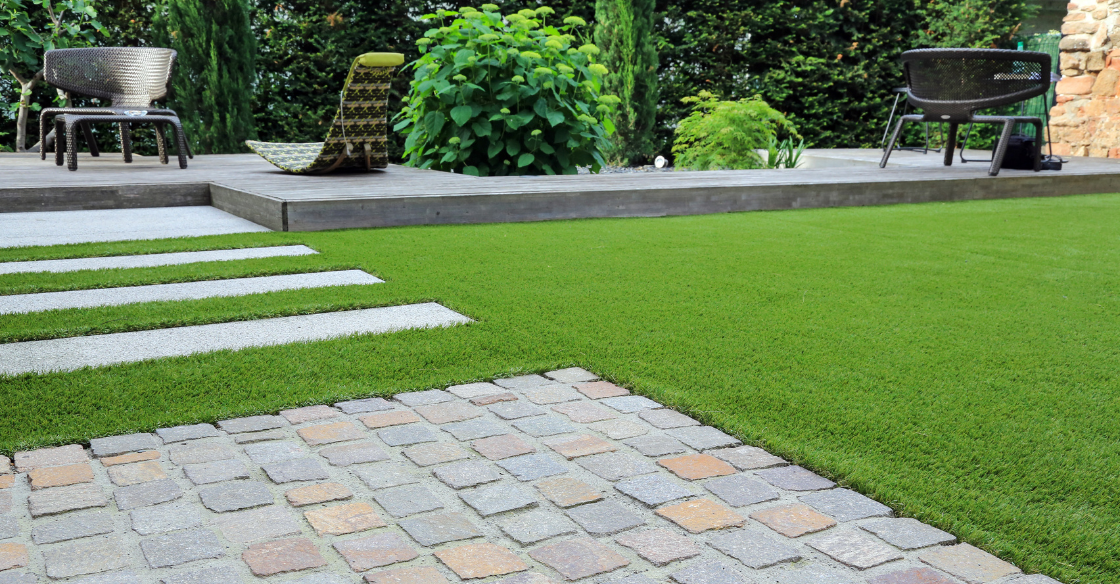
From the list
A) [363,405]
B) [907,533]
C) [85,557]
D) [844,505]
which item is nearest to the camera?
[85,557]

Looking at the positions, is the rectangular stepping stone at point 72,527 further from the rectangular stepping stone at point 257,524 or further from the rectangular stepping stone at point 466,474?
the rectangular stepping stone at point 466,474

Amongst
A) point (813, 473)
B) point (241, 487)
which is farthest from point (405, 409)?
point (813, 473)

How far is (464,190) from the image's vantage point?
204 inches

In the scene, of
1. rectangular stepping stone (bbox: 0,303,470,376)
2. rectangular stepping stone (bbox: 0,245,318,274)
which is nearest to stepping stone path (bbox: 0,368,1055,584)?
rectangular stepping stone (bbox: 0,303,470,376)

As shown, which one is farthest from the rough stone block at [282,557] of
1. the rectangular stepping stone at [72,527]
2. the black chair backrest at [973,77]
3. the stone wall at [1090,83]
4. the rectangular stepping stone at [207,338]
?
the stone wall at [1090,83]

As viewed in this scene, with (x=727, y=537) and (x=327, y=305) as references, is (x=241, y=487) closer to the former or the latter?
(x=727, y=537)

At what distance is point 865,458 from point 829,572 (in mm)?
456

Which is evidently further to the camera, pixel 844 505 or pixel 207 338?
pixel 207 338

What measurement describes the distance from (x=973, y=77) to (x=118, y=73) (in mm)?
6715

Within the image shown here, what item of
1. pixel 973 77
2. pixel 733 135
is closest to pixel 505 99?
pixel 733 135

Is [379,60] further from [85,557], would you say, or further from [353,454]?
[85,557]

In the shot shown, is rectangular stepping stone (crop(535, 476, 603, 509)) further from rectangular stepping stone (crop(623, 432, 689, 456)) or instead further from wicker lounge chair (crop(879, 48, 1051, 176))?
wicker lounge chair (crop(879, 48, 1051, 176))

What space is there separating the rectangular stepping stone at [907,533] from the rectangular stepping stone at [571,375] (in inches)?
36.0

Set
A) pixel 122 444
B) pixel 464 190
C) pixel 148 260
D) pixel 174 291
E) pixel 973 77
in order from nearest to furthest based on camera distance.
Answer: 1. pixel 122 444
2. pixel 174 291
3. pixel 148 260
4. pixel 464 190
5. pixel 973 77
